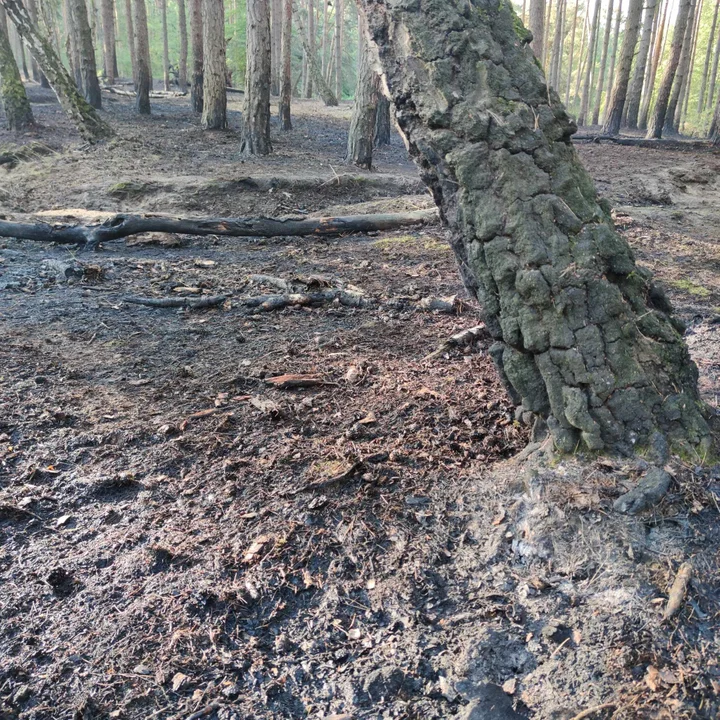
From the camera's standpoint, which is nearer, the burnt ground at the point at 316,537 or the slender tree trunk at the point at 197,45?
the burnt ground at the point at 316,537

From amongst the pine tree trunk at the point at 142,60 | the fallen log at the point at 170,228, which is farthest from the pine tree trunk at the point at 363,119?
the pine tree trunk at the point at 142,60

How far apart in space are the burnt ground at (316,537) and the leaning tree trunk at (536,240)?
0.26 metres

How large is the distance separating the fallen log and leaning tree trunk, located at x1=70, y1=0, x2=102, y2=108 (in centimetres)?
1077

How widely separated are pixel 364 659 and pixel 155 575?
92 cm

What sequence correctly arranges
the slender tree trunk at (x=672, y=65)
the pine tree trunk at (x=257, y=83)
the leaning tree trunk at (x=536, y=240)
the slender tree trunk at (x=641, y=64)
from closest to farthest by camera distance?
1. the leaning tree trunk at (x=536, y=240)
2. the pine tree trunk at (x=257, y=83)
3. the slender tree trunk at (x=672, y=65)
4. the slender tree trunk at (x=641, y=64)

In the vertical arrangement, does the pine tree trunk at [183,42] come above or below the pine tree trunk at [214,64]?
above

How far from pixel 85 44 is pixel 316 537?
17.3 m

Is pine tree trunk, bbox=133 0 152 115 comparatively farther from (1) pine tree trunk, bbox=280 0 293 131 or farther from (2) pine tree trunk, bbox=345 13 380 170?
(2) pine tree trunk, bbox=345 13 380 170

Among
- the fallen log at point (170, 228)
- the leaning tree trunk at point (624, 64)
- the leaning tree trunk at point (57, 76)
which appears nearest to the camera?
the fallen log at point (170, 228)

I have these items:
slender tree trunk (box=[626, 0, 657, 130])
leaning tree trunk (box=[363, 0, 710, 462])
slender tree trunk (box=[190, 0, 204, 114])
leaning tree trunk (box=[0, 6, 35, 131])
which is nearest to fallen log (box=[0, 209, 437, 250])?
leaning tree trunk (box=[363, 0, 710, 462])

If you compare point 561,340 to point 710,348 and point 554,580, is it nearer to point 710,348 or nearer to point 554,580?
point 554,580

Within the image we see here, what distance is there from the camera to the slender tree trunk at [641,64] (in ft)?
59.4

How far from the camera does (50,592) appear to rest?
2334 mm

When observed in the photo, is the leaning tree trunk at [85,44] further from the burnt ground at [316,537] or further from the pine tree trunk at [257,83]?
the burnt ground at [316,537]
